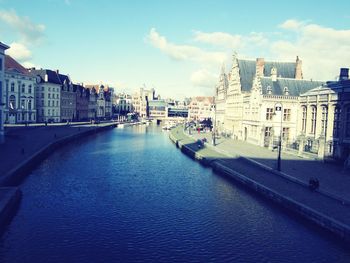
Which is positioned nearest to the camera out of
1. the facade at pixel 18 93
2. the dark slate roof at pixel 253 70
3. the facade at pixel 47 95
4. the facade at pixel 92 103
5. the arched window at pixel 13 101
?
the dark slate roof at pixel 253 70

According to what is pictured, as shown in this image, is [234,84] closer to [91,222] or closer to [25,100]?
[25,100]

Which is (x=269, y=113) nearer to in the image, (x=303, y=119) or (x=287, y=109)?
(x=287, y=109)

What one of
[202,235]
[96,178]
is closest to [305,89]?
[96,178]

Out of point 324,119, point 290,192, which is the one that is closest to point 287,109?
point 324,119

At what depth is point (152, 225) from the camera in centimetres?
2373

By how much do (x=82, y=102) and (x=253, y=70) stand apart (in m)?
82.4

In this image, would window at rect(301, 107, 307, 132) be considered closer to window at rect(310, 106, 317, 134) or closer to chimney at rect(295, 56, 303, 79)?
window at rect(310, 106, 317, 134)

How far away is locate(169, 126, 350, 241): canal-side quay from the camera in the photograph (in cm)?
2244

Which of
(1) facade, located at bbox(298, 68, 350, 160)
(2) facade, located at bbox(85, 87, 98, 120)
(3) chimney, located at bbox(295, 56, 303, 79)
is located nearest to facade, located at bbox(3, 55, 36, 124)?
(2) facade, located at bbox(85, 87, 98, 120)

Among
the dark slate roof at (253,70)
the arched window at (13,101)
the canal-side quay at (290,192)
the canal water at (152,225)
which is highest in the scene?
the dark slate roof at (253,70)

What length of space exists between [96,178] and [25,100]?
68.7 metres

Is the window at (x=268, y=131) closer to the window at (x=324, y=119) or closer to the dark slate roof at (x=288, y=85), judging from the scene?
the dark slate roof at (x=288, y=85)

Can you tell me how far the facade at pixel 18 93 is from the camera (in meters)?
89.8

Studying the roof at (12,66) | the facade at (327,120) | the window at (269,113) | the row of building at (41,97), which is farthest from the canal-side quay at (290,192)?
the roof at (12,66)
